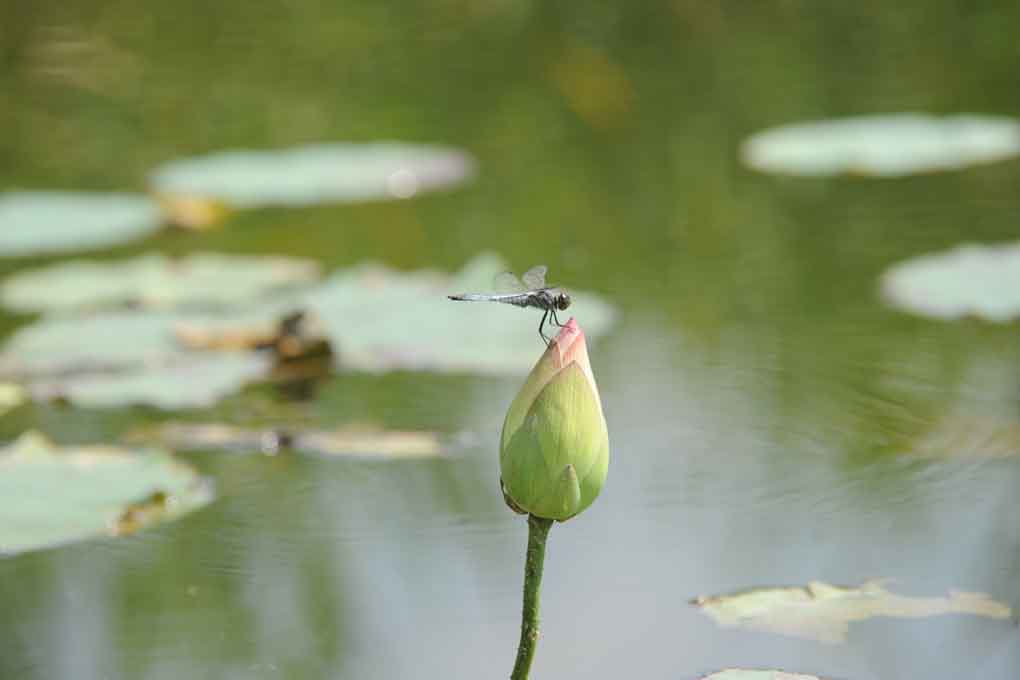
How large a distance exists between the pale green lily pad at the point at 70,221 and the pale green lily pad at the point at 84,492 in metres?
1.20

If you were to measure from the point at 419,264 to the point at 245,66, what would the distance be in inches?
69.1

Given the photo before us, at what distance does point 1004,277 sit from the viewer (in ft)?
7.66

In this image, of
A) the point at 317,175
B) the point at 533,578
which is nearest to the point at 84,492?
the point at 533,578

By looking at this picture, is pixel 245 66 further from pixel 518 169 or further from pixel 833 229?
pixel 833 229

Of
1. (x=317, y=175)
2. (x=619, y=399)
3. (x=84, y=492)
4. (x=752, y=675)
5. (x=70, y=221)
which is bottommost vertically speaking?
(x=752, y=675)

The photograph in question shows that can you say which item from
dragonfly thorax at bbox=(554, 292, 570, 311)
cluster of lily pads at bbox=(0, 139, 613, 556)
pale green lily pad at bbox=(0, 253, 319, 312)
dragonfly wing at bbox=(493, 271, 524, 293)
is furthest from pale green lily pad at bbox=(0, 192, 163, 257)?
dragonfly thorax at bbox=(554, 292, 570, 311)

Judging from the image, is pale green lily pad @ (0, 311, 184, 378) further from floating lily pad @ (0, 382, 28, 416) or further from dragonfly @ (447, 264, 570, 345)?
dragonfly @ (447, 264, 570, 345)

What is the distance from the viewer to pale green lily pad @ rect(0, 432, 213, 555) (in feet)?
5.53

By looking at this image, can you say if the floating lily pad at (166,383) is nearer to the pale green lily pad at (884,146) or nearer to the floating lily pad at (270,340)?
the floating lily pad at (270,340)

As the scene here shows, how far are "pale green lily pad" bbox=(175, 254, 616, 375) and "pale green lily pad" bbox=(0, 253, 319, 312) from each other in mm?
108

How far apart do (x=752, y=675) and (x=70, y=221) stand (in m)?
2.23

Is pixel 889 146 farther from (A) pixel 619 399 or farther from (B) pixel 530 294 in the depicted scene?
(B) pixel 530 294

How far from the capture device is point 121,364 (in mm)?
2264


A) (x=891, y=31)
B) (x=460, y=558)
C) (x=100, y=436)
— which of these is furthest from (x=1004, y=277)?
(x=891, y=31)
